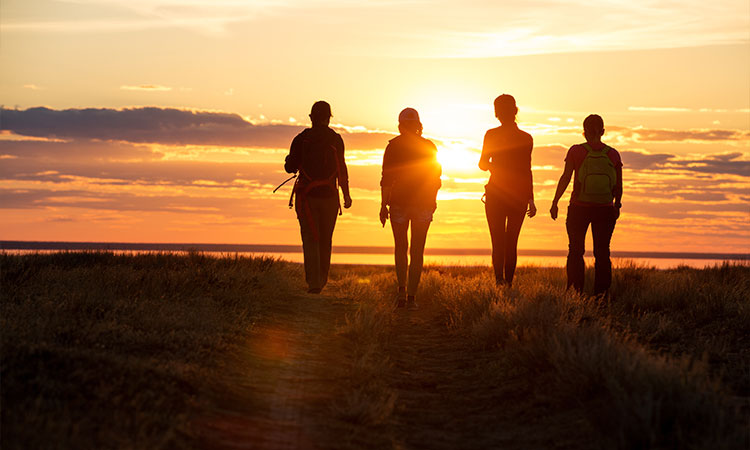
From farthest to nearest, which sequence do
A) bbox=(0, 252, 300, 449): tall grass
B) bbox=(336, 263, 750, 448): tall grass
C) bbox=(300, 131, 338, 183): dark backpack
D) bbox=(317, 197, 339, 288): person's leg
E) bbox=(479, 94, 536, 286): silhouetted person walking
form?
bbox=(479, 94, 536, 286): silhouetted person walking, bbox=(317, 197, 339, 288): person's leg, bbox=(300, 131, 338, 183): dark backpack, bbox=(336, 263, 750, 448): tall grass, bbox=(0, 252, 300, 449): tall grass

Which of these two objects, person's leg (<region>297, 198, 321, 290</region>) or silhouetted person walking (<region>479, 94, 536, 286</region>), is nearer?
person's leg (<region>297, 198, 321, 290</region>)

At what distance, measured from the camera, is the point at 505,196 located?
11.2 meters

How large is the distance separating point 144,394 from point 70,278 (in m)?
6.36

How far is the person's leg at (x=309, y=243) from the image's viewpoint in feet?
35.7

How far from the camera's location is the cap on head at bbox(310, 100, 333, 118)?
10.9 meters

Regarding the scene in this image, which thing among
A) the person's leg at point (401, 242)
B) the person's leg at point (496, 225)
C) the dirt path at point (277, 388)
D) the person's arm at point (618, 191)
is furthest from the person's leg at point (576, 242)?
the dirt path at point (277, 388)

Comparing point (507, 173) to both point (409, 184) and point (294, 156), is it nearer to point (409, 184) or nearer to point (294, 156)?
point (409, 184)

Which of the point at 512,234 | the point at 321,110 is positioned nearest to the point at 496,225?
the point at 512,234

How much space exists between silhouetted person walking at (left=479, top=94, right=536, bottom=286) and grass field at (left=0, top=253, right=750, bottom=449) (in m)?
1.05

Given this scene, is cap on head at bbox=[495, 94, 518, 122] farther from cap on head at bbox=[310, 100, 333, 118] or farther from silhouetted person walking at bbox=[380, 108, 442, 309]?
cap on head at bbox=[310, 100, 333, 118]

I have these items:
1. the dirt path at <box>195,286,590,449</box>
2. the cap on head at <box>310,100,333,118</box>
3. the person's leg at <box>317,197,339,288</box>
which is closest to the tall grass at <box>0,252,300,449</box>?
the dirt path at <box>195,286,590,449</box>

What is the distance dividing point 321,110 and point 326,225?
1.66 m

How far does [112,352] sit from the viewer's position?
6.54 m

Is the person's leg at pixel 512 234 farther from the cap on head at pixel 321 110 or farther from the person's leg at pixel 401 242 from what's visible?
the cap on head at pixel 321 110
